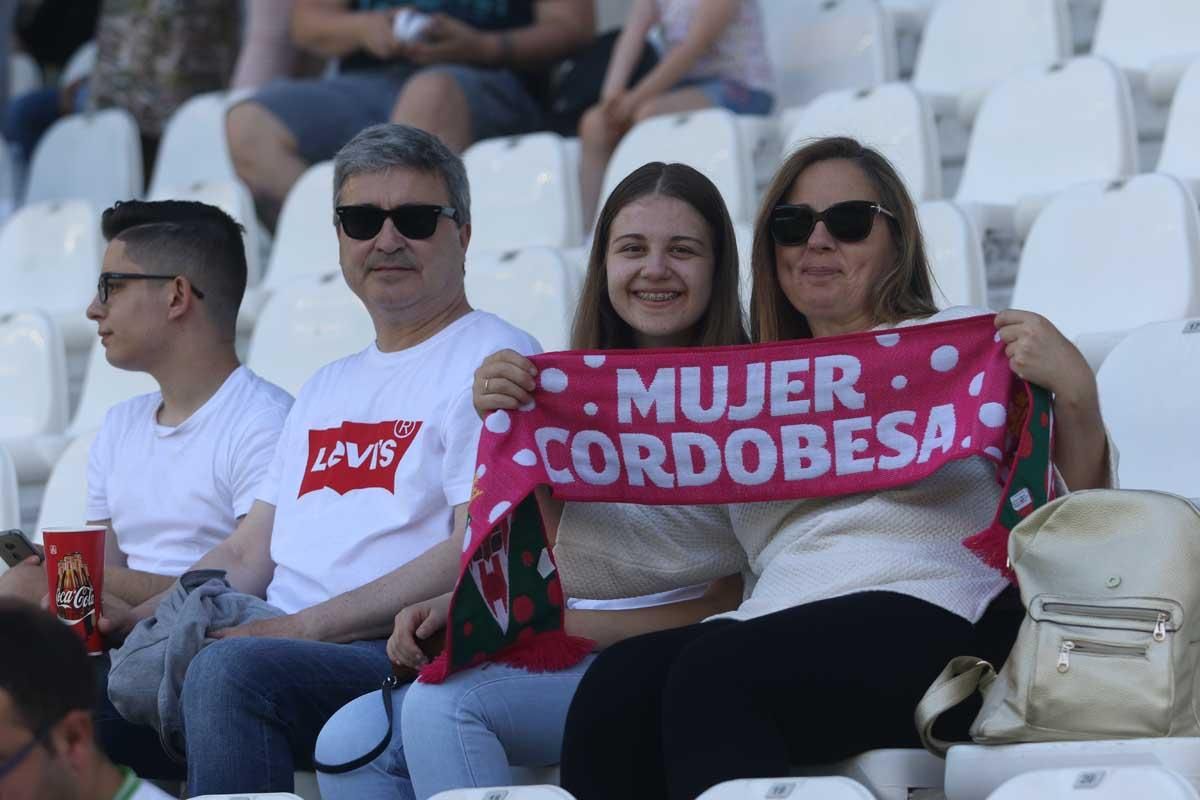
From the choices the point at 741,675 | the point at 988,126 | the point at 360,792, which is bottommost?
the point at 360,792

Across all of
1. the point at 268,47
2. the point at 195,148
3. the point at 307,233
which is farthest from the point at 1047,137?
the point at 195,148

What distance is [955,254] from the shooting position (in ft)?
13.4

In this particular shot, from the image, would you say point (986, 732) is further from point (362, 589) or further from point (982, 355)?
point (362, 589)

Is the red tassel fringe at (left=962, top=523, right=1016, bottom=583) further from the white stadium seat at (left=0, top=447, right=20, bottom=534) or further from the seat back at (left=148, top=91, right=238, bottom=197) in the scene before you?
the seat back at (left=148, top=91, right=238, bottom=197)

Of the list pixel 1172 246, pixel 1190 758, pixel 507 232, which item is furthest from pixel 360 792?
pixel 507 232

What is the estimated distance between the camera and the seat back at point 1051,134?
4.66 metres

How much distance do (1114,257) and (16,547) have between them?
2.22 meters

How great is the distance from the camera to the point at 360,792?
9.77 ft

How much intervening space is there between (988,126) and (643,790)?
272cm

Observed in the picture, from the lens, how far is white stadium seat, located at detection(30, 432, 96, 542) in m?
4.30

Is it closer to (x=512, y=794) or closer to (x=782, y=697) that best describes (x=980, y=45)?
(x=782, y=697)

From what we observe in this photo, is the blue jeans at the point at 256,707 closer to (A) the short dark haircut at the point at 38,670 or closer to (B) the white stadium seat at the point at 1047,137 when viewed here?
(A) the short dark haircut at the point at 38,670

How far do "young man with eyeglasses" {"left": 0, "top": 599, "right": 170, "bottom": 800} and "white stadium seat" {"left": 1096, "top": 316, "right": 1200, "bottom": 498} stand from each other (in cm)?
200

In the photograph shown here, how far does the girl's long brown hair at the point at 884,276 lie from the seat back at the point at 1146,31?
7.74 ft
